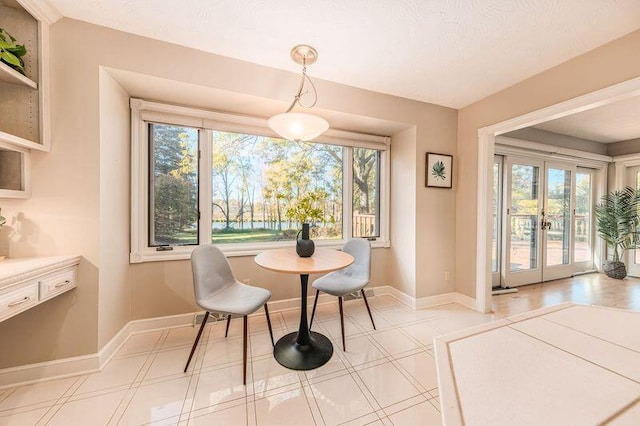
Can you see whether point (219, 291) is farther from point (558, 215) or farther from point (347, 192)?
point (558, 215)

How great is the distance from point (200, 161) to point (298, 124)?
128 cm

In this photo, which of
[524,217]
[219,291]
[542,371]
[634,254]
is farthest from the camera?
[634,254]

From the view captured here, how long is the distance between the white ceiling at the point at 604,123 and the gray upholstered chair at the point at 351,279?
3.38 meters

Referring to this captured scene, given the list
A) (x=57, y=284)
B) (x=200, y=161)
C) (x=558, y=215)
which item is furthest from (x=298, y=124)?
(x=558, y=215)

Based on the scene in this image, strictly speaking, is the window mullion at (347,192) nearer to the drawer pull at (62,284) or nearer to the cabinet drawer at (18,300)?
the drawer pull at (62,284)

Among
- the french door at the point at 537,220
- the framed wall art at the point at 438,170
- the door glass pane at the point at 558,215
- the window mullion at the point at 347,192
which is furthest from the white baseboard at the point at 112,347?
the door glass pane at the point at 558,215

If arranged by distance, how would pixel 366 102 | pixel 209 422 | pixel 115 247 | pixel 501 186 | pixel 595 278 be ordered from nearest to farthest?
1. pixel 209 422
2. pixel 115 247
3. pixel 366 102
4. pixel 501 186
5. pixel 595 278

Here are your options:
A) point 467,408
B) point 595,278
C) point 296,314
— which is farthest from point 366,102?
point 595,278

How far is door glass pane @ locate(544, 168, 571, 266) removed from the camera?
3.85 metres

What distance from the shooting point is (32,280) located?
1355mm

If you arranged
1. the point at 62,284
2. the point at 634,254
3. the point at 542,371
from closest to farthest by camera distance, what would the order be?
the point at 542,371 < the point at 62,284 < the point at 634,254

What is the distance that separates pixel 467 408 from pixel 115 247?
2.45m

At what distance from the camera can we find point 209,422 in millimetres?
1317

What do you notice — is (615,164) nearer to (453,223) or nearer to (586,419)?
(453,223)
